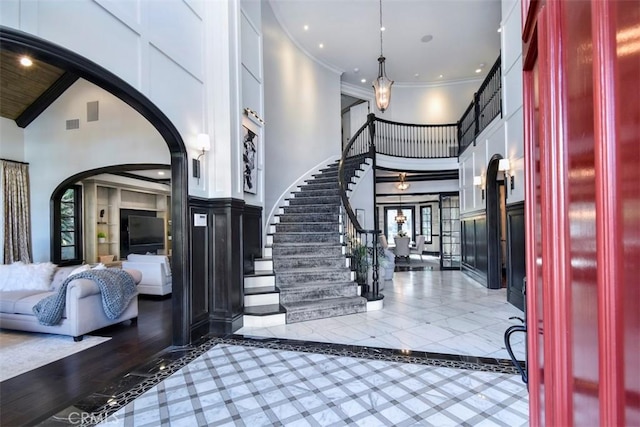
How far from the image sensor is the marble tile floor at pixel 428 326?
11.3 ft

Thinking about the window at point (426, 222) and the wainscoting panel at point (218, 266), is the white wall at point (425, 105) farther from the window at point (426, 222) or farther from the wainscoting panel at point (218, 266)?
the wainscoting panel at point (218, 266)

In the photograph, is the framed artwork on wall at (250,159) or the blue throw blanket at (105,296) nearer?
the blue throw blanket at (105,296)

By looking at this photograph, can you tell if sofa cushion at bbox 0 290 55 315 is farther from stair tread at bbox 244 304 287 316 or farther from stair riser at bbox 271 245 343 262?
stair riser at bbox 271 245 343 262

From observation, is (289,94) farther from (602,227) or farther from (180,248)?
(602,227)

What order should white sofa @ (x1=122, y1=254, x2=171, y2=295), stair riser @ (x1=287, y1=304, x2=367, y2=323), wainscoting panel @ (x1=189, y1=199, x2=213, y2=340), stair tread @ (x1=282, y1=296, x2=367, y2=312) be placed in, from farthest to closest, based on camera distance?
white sofa @ (x1=122, y1=254, x2=171, y2=295), stair tread @ (x1=282, y1=296, x2=367, y2=312), stair riser @ (x1=287, y1=304, x2=367, y2=323), wainscoting panel @ (x1=189, y1=199, x2=213, y2=340)

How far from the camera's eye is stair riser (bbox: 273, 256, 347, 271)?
506 centimetres

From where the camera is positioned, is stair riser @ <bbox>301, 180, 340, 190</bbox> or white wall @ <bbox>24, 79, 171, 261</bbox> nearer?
white wall @ <bbox>24, 79, 171, 261</bbox>

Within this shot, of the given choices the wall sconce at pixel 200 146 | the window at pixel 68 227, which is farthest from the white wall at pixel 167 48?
the window at pixel 68 227

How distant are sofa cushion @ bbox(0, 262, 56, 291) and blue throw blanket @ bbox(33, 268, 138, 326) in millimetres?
902

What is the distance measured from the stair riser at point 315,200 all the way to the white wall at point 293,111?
0.42 m

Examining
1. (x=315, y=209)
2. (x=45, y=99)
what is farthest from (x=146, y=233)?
(x=315, y=209)

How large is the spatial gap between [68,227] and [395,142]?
887cm

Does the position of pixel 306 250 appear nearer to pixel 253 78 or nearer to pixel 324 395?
pixel 253 78

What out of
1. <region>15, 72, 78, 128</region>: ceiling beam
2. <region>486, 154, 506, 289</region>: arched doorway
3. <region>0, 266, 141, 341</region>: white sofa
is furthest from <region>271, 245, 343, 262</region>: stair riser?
<region>15, 72, 78, 128</region>: ceiling beam
